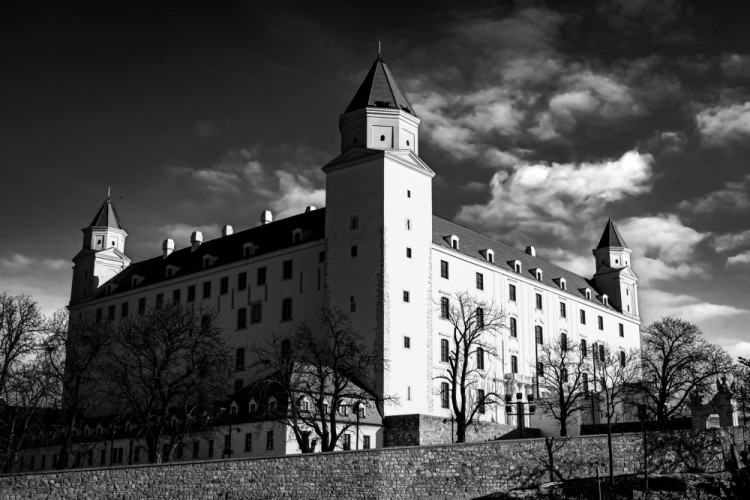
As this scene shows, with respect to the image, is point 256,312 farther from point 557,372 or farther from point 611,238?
point 611,238

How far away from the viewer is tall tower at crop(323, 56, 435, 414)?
60.2 meters

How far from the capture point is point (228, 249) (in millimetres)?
75812

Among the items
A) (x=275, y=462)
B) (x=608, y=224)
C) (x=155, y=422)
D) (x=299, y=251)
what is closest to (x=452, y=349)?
(x=299, y=251)

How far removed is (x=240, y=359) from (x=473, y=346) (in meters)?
15.9

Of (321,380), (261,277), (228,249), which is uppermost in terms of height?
(228,249)

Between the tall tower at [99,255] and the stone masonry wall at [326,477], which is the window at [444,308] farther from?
the tall tower at [99,255]

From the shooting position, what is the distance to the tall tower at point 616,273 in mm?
89750

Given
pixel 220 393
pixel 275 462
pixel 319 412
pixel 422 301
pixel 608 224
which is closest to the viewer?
pixel 275 462

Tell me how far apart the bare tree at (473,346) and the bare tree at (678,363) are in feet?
32.6

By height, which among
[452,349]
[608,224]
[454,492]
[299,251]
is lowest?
[454,492]

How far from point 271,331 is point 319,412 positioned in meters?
16.1

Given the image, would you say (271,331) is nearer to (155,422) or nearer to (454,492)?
(155,422)

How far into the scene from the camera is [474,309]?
67438mm

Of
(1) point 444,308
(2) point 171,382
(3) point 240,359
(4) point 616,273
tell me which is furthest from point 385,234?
(4) point 616,273
